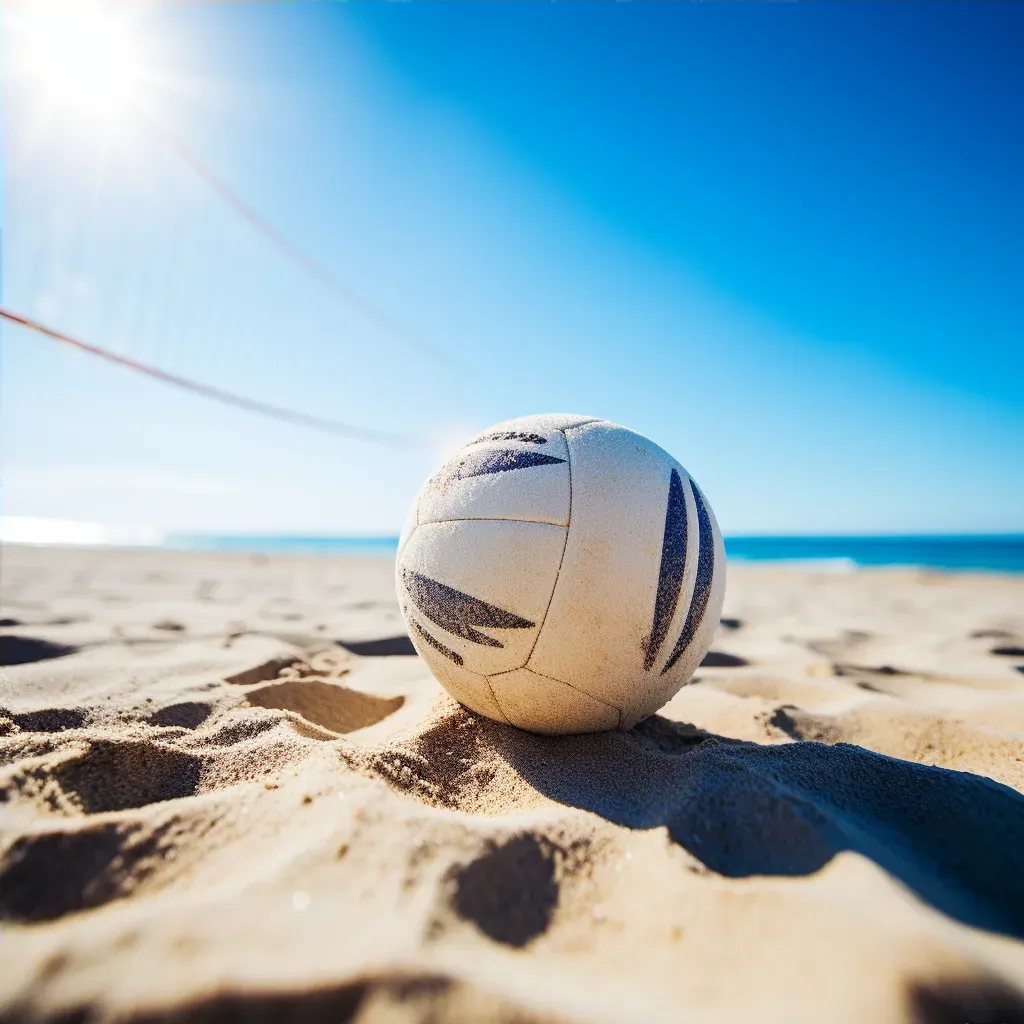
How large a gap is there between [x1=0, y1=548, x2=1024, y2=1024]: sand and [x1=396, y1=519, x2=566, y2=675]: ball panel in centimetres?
37

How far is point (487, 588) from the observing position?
2.11 meters

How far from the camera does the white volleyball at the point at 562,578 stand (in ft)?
6.82

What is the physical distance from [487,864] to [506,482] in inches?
48.5

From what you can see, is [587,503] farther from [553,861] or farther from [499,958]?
[499,958]

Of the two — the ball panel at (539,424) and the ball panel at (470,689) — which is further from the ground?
the ball panel at (539,424)

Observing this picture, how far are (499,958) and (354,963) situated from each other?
27cm

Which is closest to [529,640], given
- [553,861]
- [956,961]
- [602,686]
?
[602,686]

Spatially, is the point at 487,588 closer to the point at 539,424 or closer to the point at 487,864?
the point at 539,424

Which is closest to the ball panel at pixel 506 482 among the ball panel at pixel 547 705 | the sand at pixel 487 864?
the ball panel at pixel 547 705

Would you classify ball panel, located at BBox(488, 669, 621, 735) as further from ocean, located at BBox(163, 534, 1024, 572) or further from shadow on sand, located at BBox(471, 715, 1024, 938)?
ocean, located at BBox(163, 534, 1024, 572)

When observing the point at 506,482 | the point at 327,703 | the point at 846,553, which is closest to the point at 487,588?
the point at 506,482

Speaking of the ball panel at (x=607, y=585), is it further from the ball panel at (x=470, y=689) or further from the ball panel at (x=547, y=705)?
the ball panel at (x=470, y=689)

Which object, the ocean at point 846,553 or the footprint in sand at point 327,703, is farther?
the ocean at point 846,553

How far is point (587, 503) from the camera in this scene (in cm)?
213
